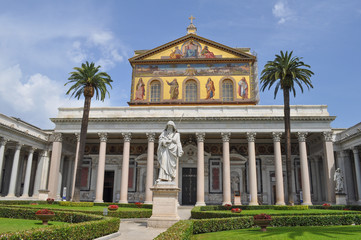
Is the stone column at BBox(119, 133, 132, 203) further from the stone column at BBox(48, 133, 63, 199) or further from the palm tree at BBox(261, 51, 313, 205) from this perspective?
the palm tree at BBox(261, 51, 313, 205)

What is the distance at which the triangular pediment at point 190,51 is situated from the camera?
38719 mm

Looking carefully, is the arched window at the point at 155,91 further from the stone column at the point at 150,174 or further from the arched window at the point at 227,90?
the arched window at the point at 227,90

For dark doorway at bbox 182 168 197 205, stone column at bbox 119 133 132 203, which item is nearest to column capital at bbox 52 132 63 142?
stone column at bbox 119 133 132 203

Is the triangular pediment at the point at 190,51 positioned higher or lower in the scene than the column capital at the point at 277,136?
higher

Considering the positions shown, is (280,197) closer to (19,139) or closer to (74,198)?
(74,198)

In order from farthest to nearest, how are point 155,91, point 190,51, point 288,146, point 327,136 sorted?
point 190,51, point 155,91, point 327,136, point 288,146

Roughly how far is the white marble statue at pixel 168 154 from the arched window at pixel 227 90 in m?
24.6

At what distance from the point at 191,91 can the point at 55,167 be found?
18604 mm

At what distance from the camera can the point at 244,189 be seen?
3591cm

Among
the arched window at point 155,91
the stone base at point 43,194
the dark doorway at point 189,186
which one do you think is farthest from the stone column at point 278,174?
the stone base at point 43,194

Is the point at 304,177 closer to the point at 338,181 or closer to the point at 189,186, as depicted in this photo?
the point at 338,181

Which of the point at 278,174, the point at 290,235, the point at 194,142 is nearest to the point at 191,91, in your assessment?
the point at 194,142

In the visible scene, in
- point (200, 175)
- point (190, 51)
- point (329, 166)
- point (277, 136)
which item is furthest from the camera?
point (190, 51)

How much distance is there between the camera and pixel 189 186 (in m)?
35.7
